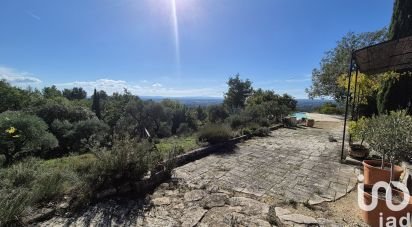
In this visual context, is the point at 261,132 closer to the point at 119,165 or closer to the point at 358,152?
the point at 358,152

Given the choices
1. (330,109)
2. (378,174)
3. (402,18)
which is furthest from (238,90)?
(378,174)

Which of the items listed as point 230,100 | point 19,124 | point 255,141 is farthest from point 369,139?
point 230,100

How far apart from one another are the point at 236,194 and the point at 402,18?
9.51m

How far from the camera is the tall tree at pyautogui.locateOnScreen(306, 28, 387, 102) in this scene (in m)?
16.2

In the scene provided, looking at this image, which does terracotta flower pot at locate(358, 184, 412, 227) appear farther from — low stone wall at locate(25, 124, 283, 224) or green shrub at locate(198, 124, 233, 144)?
green shrub at locate(198, 124, 233, 144)

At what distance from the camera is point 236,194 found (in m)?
3.39

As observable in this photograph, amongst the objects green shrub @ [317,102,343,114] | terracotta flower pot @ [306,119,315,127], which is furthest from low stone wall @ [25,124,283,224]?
green shrub @ [317,102,343,114]

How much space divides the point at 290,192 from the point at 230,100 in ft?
66.9

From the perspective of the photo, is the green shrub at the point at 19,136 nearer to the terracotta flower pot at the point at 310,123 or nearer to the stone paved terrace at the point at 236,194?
the stone paved terrace at the point at 236,194

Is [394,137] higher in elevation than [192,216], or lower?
higher

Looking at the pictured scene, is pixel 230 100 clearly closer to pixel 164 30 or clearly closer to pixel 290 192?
pixel 164 30

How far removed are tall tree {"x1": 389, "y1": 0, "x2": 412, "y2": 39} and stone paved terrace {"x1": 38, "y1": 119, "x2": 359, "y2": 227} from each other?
6.39 m

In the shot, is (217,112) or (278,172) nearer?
(278,172)

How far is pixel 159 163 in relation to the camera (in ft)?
13.0
